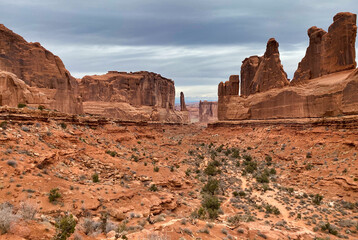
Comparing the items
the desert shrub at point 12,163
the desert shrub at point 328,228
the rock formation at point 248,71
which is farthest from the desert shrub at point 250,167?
the rock formation at point 248,71

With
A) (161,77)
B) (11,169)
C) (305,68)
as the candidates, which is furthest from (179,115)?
(11,169)

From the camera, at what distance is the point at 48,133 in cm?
1520

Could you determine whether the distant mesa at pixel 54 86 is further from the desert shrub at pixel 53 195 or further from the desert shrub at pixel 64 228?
the desert shrub at pixel 64 228

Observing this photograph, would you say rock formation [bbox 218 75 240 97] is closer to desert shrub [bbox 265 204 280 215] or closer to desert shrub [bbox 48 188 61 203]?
desert shrub [bbox 265 204 280 215]

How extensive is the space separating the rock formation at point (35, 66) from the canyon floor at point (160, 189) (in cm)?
839

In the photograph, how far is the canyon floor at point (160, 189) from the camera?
8.27m

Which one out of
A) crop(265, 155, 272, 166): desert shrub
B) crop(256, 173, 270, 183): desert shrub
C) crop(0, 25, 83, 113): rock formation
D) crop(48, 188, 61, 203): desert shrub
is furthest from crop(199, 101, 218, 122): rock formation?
crop(48, 188, 61, 203): desert shrub

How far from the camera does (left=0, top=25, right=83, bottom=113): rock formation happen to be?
85.3 feet

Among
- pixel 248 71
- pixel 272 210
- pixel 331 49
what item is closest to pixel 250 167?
pixel 272 210

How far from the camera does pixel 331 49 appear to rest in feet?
91.4

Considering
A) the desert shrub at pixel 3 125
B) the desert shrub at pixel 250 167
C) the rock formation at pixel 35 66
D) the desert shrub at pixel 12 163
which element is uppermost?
the rock formation at pixel 35 66

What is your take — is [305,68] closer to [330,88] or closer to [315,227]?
[330,88]

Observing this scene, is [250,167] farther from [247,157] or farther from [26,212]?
[26,212]

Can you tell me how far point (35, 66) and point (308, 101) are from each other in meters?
35.3
